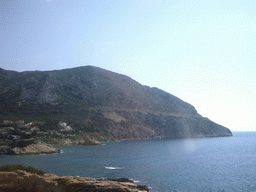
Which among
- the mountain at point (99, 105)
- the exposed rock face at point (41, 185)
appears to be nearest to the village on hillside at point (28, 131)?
the mountain at point (99, 105)

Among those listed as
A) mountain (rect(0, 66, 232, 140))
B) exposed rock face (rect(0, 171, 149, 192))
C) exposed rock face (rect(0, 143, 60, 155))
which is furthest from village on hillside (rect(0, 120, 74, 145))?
exposed rock face (rect(0, 171, 149, 192))

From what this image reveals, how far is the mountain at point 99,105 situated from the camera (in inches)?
4523

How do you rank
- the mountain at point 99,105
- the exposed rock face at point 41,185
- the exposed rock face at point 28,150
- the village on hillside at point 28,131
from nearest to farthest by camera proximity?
the exposed rock face at point 41,185
the exposed rock face at point 28,150
the village on hillside at point 28,131
the mountain at point 99,105

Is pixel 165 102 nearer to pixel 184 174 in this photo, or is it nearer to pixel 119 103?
pixel 119 103

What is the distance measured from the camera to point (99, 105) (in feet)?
464

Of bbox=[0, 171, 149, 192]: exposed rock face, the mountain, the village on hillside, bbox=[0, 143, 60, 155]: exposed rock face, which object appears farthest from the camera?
the mountain

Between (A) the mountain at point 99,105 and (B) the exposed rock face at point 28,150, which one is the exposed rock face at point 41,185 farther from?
(A) the mountain at point 99,105

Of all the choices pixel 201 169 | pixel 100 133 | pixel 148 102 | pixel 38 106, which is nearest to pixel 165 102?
pixel 148 102

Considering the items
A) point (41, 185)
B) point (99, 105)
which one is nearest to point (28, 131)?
point (99, 105)

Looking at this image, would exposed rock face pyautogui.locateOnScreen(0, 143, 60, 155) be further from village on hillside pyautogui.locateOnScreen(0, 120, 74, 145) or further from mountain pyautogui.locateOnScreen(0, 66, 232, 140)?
mountain pyautogui.locateOnScreen(0, 66, 232, 140)

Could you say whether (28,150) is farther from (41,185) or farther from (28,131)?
(41,185)

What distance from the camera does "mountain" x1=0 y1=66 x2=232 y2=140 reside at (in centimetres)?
11488

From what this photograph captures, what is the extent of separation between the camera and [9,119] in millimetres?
96250

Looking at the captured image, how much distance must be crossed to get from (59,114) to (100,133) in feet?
82.4
